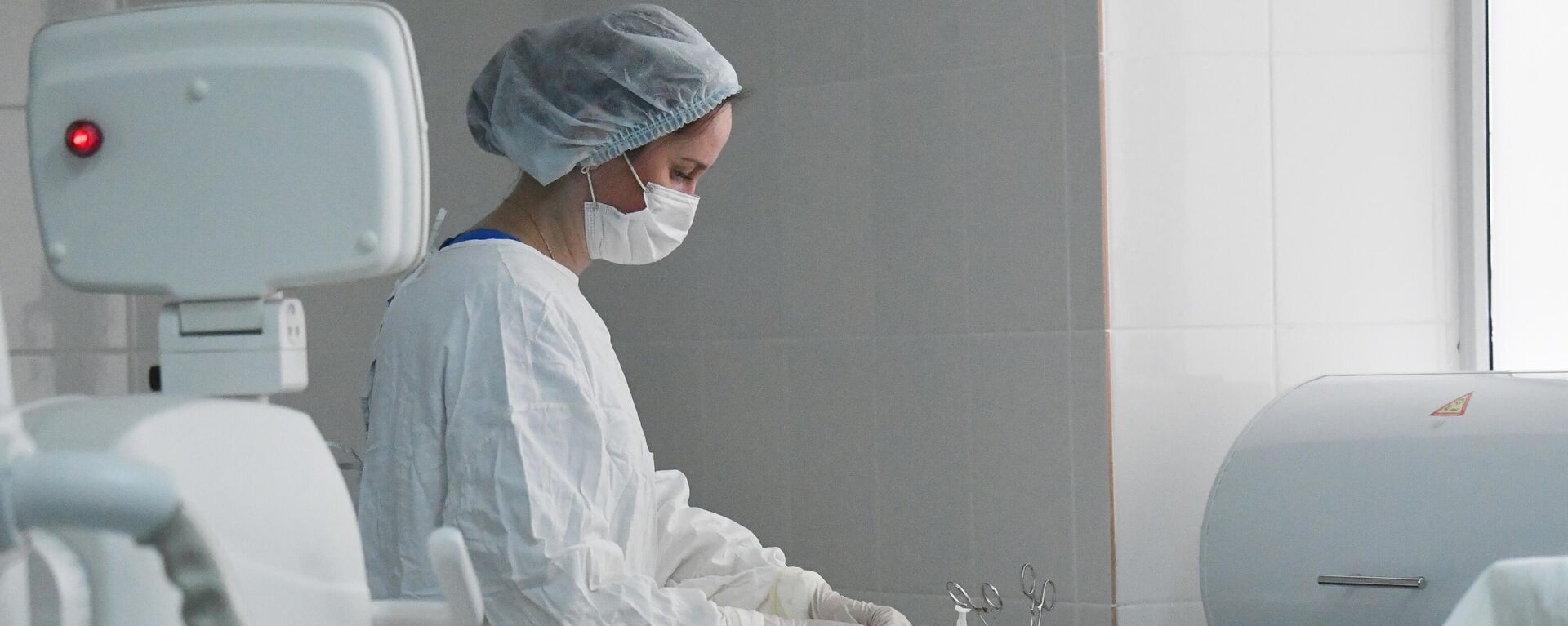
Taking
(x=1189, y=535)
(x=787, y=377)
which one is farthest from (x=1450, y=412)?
(x=787, y=377)

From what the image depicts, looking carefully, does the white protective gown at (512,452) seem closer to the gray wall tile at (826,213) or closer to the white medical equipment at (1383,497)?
the white medical equipment at (1383,497)

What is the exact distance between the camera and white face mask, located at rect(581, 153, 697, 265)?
5.10 ft

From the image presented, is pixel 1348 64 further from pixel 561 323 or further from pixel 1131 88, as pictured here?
pixel 561 323

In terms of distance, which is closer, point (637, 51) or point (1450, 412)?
point (637, 51)

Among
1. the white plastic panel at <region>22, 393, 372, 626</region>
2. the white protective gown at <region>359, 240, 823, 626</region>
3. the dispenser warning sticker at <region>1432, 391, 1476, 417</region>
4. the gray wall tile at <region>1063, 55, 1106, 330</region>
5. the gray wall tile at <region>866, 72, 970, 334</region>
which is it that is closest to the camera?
the white plastic panel at <region>22, 393, 372, 626</region>

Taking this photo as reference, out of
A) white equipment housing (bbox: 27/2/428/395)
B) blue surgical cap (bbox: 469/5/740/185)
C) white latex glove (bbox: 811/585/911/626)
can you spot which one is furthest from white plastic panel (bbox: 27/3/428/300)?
white latex glove (bbox: 811/585/911/626)

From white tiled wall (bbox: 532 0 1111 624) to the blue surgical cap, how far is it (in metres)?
0.77

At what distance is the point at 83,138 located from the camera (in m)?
0.92

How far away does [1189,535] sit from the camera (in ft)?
6.99

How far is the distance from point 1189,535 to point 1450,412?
0.49 meters

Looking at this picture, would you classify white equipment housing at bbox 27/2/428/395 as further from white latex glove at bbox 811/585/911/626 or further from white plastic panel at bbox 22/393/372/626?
white latex glove at bbox 811/585/911/626

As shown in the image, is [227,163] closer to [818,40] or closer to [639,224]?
[639,224]

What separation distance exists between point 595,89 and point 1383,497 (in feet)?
3.59

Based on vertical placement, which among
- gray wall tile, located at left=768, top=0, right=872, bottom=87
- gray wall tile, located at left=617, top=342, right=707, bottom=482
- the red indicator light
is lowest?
gray wall tile, located at left=617, top=342, right=707, bottom=482
